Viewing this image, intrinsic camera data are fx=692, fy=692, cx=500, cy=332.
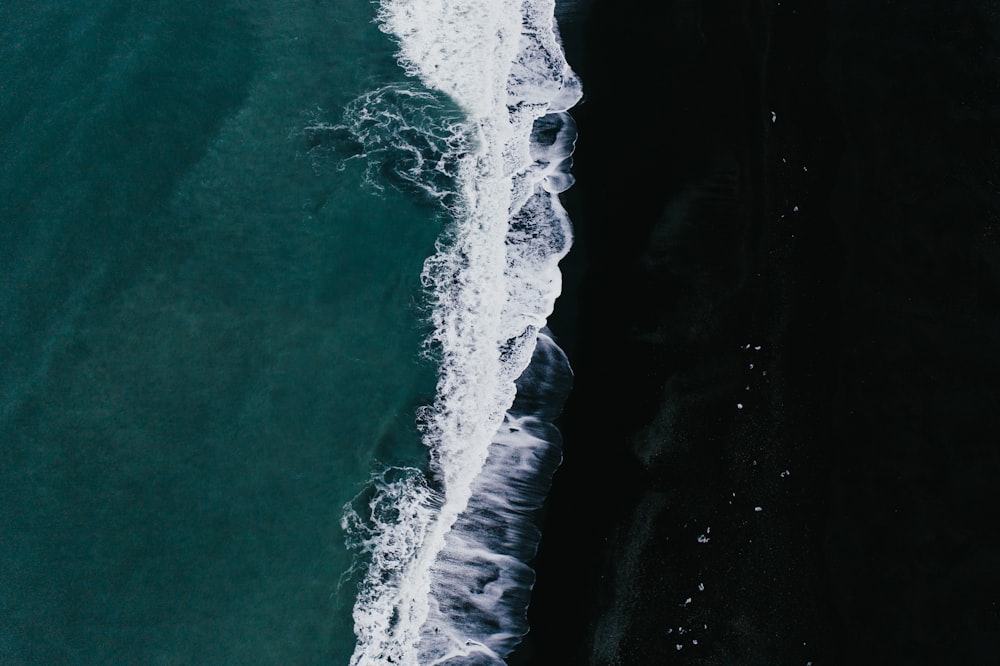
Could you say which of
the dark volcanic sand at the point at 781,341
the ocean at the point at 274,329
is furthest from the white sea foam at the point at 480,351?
the dark volcanic sand at the point at 781,341

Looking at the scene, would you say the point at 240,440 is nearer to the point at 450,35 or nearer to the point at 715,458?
the point at 715,458

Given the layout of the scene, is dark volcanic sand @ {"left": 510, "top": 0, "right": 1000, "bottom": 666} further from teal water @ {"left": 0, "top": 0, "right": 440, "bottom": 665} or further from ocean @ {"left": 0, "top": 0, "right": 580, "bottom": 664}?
teal water @ {"left": 0, "top": 0, "right": 440, "bottom": 665}

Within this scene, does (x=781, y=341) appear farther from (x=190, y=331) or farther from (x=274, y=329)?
(x=190, y=331)

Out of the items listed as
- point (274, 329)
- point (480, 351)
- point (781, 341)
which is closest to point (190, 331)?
point (274, 329)

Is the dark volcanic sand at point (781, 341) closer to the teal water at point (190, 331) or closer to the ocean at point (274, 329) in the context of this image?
the ocean at point (274, 329)

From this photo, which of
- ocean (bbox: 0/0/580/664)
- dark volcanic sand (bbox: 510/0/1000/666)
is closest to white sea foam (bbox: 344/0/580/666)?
ocean (bbox: 0/0/580/664)

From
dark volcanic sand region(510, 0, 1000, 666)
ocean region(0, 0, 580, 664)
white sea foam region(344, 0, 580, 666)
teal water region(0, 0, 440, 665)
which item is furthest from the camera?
white sea foam region(344, 0, 580, 666)
